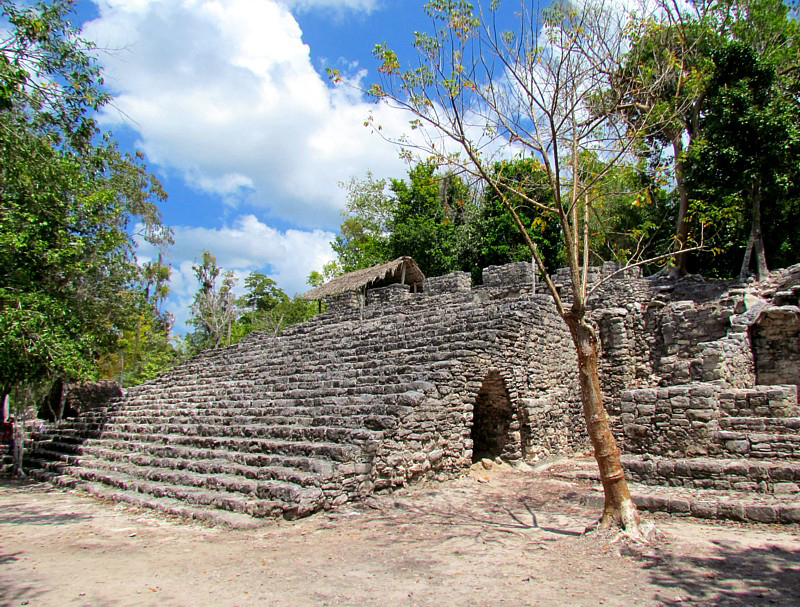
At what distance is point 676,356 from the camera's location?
12.2 m

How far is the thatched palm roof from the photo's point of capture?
18.7m

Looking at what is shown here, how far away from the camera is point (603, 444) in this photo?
17.8 feet

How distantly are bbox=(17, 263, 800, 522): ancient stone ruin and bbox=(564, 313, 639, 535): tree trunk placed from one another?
83 cm

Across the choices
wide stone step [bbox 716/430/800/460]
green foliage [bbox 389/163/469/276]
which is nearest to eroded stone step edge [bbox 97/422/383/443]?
wide stone step [bbox 716/430/800/460]

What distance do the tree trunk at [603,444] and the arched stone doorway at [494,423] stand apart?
414 cm

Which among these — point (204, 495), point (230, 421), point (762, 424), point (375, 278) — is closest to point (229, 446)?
point (230, 421)

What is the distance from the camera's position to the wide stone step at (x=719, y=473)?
6.08m

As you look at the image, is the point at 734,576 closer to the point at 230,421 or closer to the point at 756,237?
the point at 230,421

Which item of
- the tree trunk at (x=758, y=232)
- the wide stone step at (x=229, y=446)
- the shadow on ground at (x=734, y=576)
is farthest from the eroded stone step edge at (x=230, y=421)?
the tree trunk at (x=758, y=232)

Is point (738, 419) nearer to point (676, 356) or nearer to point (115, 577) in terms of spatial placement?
point (676, 356)

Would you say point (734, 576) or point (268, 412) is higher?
point (268, 412)

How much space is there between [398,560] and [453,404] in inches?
159

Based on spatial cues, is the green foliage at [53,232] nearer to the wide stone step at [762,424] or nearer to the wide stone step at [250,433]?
the wide stone step at [250,433]

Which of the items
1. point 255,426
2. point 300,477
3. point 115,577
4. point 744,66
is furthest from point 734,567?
point 744,66
